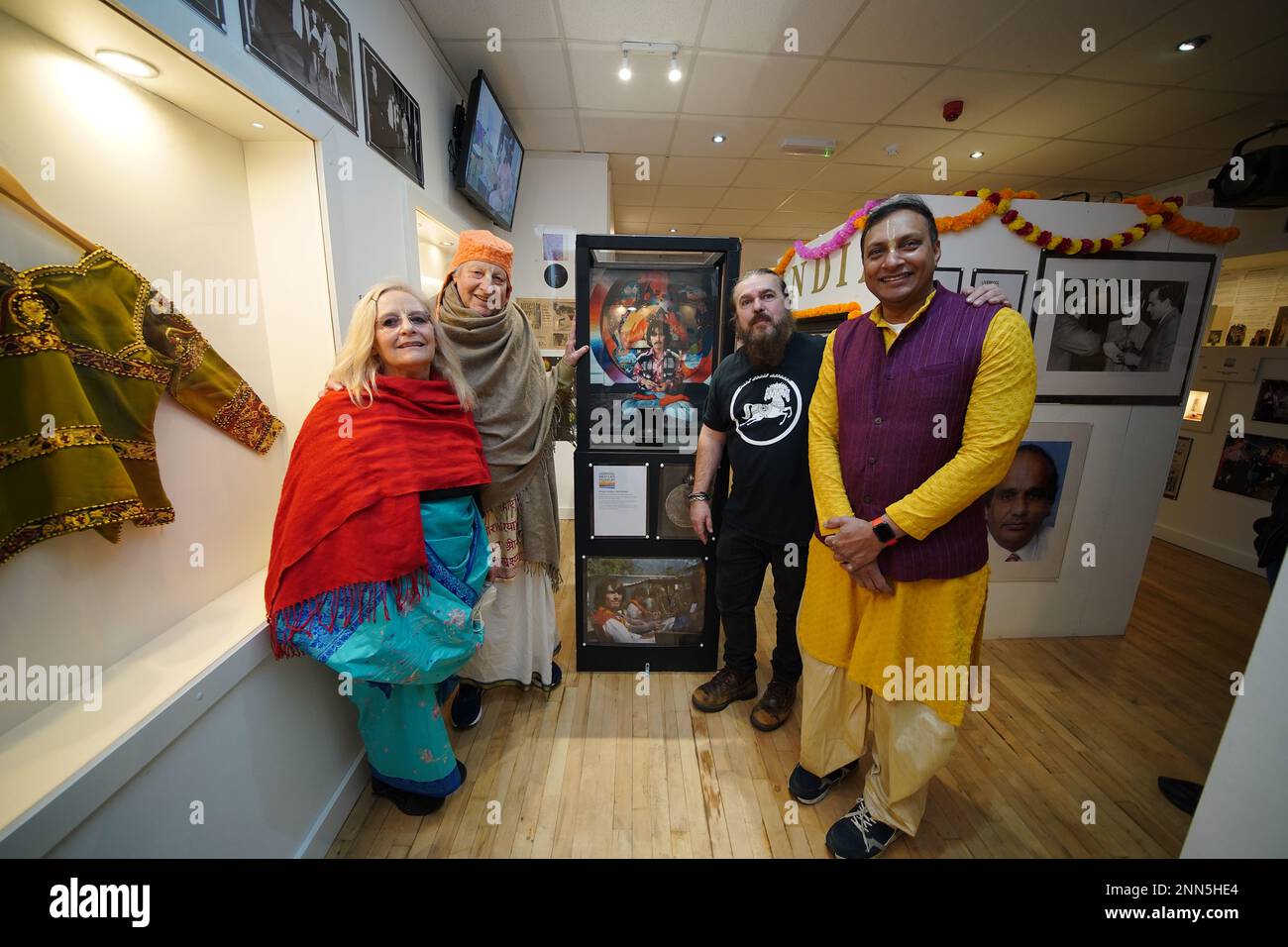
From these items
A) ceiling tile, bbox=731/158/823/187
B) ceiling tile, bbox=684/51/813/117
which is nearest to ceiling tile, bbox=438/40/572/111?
ceiling tile, bbox=684/51/813/117

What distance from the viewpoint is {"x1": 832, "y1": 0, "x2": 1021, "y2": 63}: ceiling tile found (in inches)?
86.4

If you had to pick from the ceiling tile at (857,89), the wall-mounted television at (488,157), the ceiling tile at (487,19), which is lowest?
the wall-mounted television at (488,157)

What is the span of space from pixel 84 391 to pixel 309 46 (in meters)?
1.33

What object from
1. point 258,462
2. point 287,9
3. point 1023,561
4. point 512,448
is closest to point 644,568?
point 512,448

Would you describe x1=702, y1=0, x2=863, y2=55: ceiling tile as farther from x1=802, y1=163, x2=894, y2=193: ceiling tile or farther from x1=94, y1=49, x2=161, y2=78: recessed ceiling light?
x1=94, y1=49, x2=161, y2=78: recessed ceiling light

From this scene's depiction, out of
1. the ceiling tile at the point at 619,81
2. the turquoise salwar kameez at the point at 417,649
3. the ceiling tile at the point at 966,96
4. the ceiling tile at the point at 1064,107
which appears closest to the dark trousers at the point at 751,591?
the turquoise salwar kameez at the point at 417,649

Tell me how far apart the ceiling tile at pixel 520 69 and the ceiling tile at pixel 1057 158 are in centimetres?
374

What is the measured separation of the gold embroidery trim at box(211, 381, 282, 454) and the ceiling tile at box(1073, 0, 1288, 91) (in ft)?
14.0

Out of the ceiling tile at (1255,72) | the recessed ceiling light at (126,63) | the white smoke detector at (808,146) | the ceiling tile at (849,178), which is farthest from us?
the ceiling tile at (849,178)

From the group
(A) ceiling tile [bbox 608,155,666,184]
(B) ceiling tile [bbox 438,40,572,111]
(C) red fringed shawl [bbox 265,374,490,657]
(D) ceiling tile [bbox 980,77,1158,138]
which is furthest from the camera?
(A) ceiling tile [bbox 608,155,666,184]

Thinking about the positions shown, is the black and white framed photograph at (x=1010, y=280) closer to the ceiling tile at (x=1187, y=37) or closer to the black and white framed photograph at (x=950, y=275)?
the black and white framed photograph at (x=950, y=275)

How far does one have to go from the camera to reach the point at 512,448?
1691mm

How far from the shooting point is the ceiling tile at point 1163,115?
286 cm
